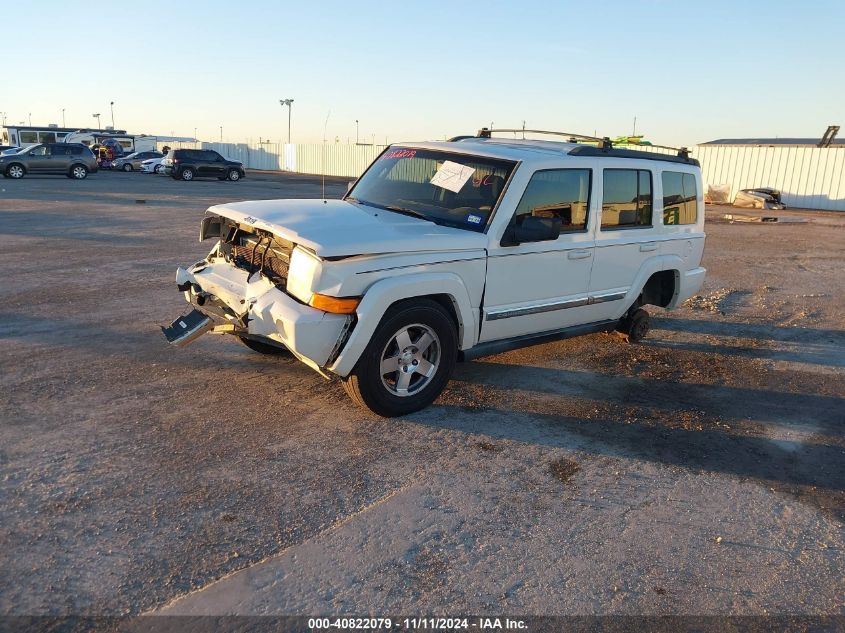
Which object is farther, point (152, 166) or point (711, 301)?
point (152, 166)

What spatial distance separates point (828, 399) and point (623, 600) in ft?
12.4

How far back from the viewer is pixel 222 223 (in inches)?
214

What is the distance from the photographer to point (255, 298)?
184 inches

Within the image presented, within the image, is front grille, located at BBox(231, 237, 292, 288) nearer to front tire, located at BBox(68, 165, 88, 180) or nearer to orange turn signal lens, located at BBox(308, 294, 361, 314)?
orange turn signal lens, located at BBox(308, 294, 361, 314)

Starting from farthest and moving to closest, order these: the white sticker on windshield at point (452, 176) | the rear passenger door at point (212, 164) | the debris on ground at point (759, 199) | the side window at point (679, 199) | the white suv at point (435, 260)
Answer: the rear passenger door at point (212, 164), the debris on ground at point (759, 199), the side window at point (679, 199), the white sticker on windshield at point (452, 176), the white suv at point (435, 260)

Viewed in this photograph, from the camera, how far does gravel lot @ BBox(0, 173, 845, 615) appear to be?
10.1 ft

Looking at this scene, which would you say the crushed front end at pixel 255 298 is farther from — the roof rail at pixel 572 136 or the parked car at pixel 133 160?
the parked car at pixel 133 160

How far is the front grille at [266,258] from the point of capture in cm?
477

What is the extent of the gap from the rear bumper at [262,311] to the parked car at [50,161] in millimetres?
30616

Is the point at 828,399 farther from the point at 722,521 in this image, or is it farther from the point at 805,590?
the point at 805,590

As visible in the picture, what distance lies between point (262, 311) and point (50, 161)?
105 ft

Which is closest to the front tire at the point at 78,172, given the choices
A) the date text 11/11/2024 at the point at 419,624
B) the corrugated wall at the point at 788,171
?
the corrugated wall at the point at 788,171

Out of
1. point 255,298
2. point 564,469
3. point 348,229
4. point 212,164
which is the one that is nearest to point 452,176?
point 348,229

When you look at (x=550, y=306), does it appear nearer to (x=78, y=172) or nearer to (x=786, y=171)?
(x=786, y=171)
